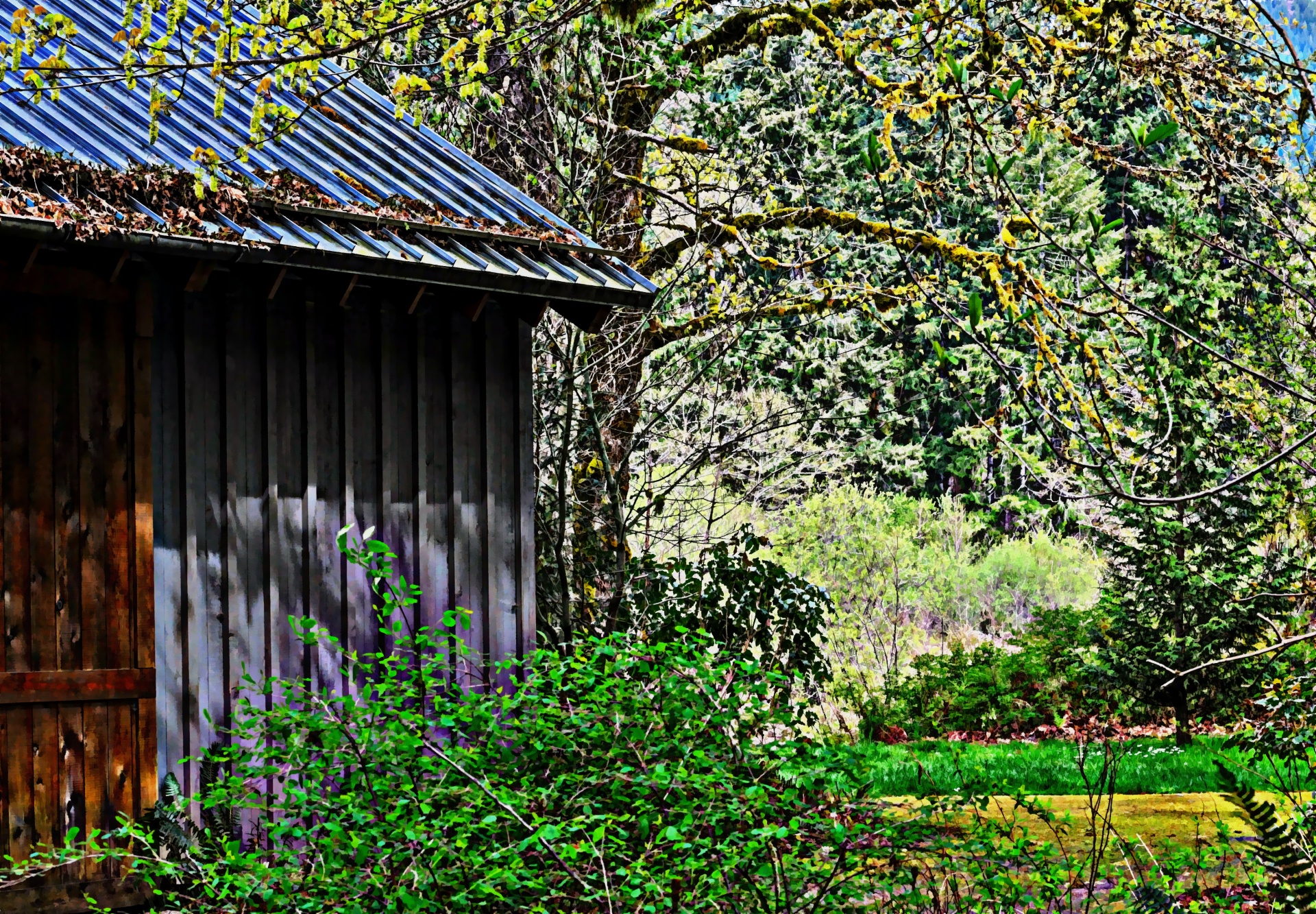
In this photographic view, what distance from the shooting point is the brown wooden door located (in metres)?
5.43

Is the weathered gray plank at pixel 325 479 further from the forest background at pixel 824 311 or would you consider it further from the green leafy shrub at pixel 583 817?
the forest background at pixel 824 311

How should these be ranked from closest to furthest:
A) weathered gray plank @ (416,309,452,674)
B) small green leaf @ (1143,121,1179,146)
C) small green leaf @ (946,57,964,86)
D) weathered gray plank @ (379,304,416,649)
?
1. small green leaf @ (1143,121,1179,146)
2. small green leaf @ (946,57,964,86)
3. weathered gray plank @ (379,304,416,649)
4. weathered gray plank @ (416,309,452,674)

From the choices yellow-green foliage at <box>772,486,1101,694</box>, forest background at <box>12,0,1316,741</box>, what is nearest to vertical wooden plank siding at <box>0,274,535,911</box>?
forest background at <box>12,0,1316,741</box>

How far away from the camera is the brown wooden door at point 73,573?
5426mm

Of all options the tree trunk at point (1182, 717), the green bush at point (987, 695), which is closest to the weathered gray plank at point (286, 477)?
the tree trunk at point (1182, 717)

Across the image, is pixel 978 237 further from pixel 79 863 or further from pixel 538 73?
pixel 79 863

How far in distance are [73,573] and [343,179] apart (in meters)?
2.36

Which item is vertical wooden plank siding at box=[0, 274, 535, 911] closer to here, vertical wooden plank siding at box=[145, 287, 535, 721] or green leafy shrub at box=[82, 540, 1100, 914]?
vertical wooden plank siding at box=[145, 287, 535, 721]

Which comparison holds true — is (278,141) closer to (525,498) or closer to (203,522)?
(203,522)

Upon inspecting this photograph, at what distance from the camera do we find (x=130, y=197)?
5.43m

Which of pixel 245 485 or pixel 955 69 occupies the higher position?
pixel 955 69

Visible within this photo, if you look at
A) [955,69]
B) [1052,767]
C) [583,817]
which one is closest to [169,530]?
[583,817]

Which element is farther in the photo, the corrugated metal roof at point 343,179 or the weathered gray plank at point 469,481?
the weathered gray plank at point 469,481

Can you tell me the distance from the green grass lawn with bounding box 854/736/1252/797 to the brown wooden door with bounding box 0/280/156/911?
5.25m
